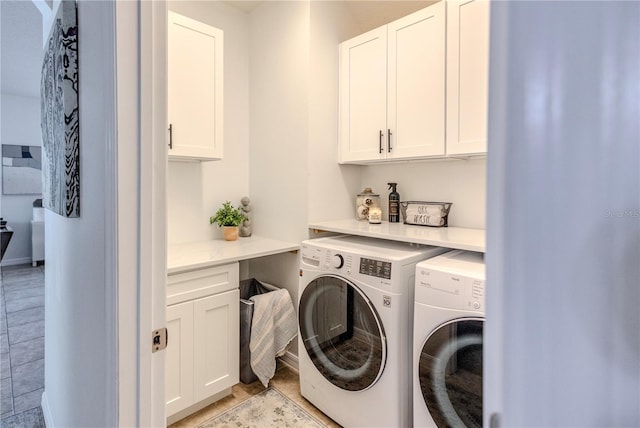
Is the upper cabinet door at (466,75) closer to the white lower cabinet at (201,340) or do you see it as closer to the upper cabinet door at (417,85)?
the upper cabinet door at (417,85)

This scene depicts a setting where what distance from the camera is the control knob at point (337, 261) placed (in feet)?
5.96

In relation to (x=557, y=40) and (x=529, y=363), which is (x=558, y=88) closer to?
(x=557, y=40)

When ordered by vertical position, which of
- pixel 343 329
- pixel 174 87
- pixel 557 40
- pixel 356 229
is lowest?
pixel 343 329

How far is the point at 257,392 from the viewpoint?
217 cm

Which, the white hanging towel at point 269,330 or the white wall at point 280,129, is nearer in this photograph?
the white hanging towel at point 269,330

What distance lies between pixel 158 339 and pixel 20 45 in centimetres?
420

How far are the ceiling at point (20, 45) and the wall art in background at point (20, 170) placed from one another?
0.91 meters

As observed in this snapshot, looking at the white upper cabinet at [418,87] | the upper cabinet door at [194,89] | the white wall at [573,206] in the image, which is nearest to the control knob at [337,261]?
the white upper cabinet at [418,87]

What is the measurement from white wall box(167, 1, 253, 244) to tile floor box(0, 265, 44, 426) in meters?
1.24

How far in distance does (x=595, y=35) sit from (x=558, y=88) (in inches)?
1.7

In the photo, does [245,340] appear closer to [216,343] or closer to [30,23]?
[216,343]

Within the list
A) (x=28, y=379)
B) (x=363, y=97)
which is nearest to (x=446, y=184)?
(x=363, y=97)

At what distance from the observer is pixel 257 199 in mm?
2750

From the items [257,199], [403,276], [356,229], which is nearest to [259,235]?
[257,199]
